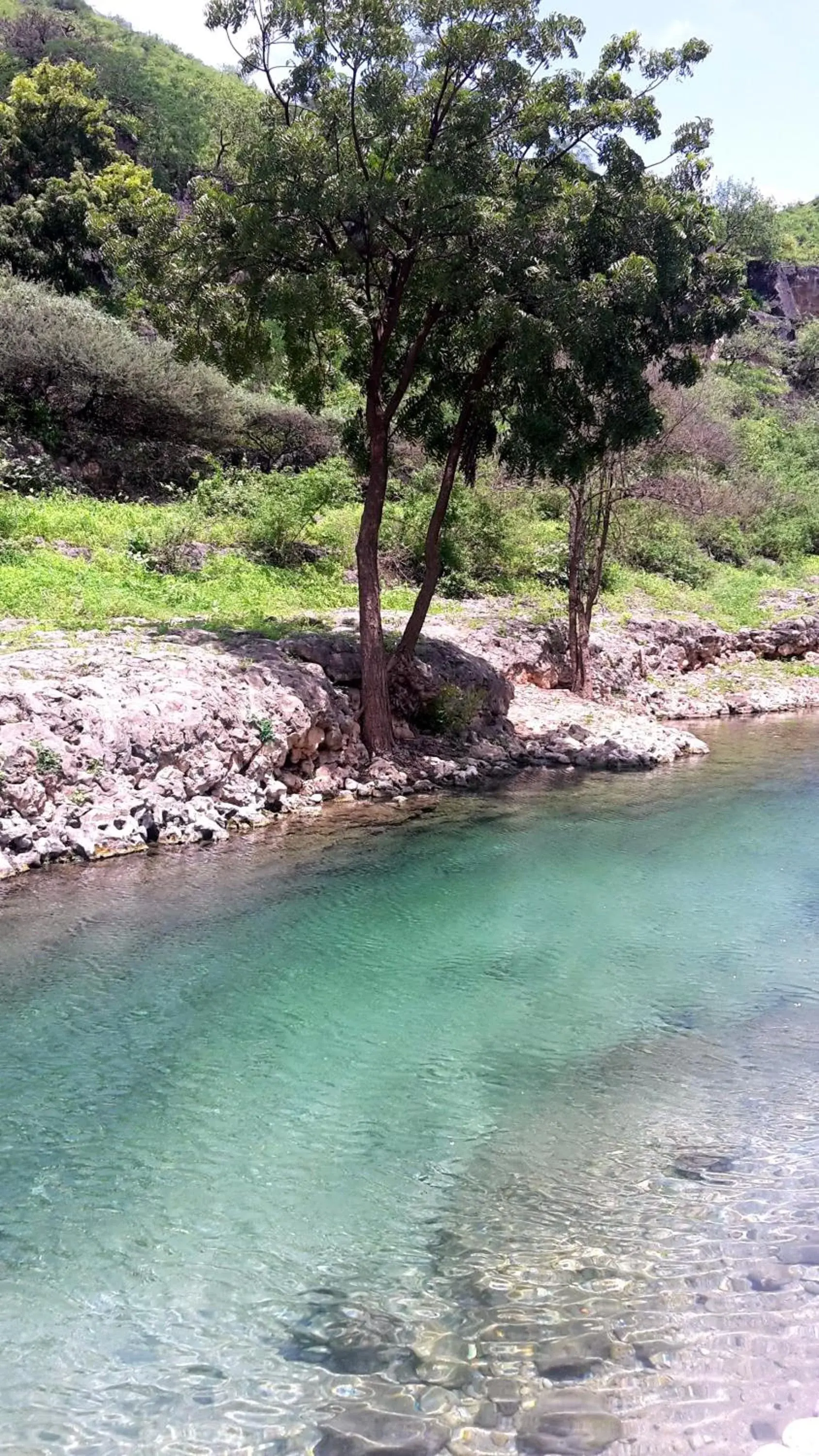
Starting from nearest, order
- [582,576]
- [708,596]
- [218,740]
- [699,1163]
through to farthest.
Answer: [699,1163] < [218,740] < [582,576] < [708,596]

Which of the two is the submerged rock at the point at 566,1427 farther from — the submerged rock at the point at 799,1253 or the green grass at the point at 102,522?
the green grass at the point at 102,522

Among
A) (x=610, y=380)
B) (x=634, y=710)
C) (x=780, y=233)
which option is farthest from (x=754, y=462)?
(x=780, y=233)

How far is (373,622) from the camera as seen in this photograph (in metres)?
15.6

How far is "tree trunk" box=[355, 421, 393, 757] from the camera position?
15.5 metres

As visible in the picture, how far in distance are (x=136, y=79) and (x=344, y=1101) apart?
61394mm

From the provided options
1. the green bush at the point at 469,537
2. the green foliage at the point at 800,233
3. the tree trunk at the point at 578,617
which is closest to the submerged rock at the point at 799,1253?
the tree trunk at the point at 578,617

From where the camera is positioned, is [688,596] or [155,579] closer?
[155,579]

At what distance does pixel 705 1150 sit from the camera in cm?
557

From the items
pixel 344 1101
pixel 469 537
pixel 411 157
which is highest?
pixel 411 157

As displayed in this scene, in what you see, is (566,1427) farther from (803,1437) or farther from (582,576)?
(582,576)

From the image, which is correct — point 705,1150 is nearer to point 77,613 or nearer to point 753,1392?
point 753,1392

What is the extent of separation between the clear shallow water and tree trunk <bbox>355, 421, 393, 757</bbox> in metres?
4.26

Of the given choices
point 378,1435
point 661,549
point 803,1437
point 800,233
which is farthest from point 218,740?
point 800,233

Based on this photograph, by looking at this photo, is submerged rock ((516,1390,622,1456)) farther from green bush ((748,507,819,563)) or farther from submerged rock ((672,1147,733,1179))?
green bush ((748,507,819,563))
